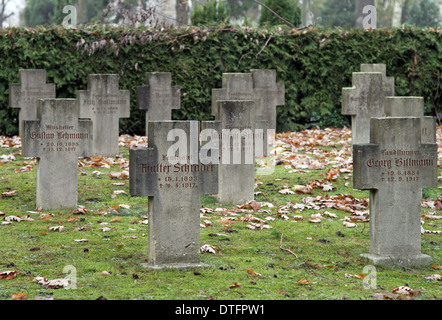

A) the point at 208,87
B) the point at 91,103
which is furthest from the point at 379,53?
the point at 91,103

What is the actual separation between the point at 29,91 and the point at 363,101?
23.8ft

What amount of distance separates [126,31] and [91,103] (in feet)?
14.6

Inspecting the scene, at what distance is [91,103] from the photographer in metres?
14.3

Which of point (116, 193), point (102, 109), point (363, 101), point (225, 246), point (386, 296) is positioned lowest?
point (386, 296)

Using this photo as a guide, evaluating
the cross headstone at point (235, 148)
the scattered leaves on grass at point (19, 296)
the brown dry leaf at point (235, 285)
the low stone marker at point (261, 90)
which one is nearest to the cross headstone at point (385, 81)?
the low stone marker at point (261, 90)

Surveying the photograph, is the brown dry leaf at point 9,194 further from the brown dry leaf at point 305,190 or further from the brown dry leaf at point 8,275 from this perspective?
the brown dry leaf at point 305,190

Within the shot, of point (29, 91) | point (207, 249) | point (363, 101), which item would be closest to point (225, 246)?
point (207, 249)

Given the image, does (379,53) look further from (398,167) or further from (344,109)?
(398,167)

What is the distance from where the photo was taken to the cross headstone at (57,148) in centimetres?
956

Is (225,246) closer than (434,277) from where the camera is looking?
No

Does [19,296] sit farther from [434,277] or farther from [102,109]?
[102,109]

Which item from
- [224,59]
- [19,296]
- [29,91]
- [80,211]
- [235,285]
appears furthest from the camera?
[224,59]

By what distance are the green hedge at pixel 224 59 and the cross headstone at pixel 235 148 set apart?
8.44 metres

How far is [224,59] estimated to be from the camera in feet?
62.3
